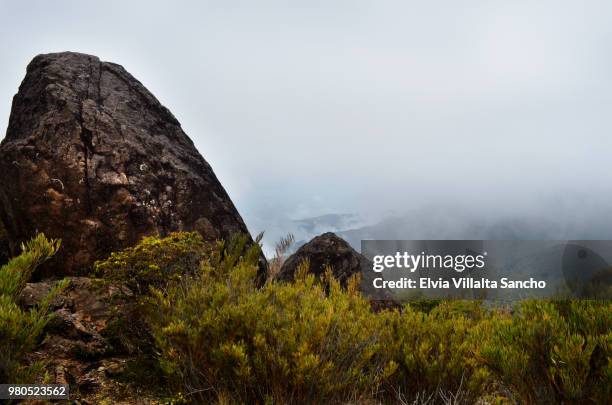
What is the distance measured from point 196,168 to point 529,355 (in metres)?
7.79

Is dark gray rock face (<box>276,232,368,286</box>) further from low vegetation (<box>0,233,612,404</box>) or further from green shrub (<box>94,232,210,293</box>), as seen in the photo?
low vegetation (<box>0,233,612,404</box>)

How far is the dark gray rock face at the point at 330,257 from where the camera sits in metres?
12.8

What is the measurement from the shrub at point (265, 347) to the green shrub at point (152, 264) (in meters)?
1.40

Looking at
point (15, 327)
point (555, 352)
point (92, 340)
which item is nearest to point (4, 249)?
point (92, 340)

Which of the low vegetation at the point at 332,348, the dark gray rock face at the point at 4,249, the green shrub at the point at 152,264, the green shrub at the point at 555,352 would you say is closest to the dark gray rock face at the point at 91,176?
the dark gray rock face at the point at 4,249

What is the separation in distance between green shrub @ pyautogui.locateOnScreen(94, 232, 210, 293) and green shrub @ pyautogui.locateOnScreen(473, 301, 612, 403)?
4.06 m

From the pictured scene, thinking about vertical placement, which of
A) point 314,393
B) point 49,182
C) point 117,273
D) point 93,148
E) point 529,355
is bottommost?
point 314,393

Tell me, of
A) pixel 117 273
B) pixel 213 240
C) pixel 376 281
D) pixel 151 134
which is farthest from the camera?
pixel 376 281

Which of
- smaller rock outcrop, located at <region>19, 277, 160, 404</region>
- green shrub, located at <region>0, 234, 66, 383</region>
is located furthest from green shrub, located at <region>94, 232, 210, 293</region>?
green shrub, located at <region>0, 234, 66, 383</region>

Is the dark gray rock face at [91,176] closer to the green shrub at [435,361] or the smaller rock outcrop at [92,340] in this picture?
the smaller rock outcrop at [92,340]

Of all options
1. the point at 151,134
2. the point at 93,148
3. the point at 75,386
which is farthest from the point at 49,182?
the point at 75,386

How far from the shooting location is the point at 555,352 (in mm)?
4668

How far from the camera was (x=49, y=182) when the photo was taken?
9.27 metres

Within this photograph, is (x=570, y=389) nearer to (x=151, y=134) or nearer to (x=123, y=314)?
(x=123, y=314)
